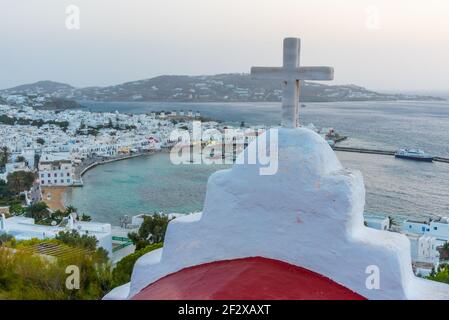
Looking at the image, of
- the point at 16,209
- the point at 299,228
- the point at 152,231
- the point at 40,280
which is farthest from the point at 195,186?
the point at 299,228

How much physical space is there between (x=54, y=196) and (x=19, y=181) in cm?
344

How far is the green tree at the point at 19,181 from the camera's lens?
34.9m

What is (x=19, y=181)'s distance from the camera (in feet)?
116

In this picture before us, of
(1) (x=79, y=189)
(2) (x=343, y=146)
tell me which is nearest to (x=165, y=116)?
(2) (x=343, y=146)

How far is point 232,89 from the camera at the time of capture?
121m

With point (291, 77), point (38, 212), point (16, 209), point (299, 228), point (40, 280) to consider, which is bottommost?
point (16, 209)

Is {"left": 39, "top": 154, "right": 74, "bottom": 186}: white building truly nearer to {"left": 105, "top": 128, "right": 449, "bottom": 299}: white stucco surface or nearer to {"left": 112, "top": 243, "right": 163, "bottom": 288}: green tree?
{"left": 112, "top": 243, "right": 163, "bottom": 288}: green tree

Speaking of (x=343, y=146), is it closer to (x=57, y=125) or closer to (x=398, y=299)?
(x=57, y=125)

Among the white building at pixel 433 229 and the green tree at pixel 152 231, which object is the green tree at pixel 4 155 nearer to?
the green tree at pixel 152 231

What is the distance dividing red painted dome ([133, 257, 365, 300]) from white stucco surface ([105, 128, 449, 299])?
0.08 meters

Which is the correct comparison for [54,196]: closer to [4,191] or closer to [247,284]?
[4,191]

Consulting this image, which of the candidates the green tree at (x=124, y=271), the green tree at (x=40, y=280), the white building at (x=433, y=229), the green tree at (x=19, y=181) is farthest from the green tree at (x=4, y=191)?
the green tree at (x=124, y=271)

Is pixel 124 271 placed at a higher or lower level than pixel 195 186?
higher
